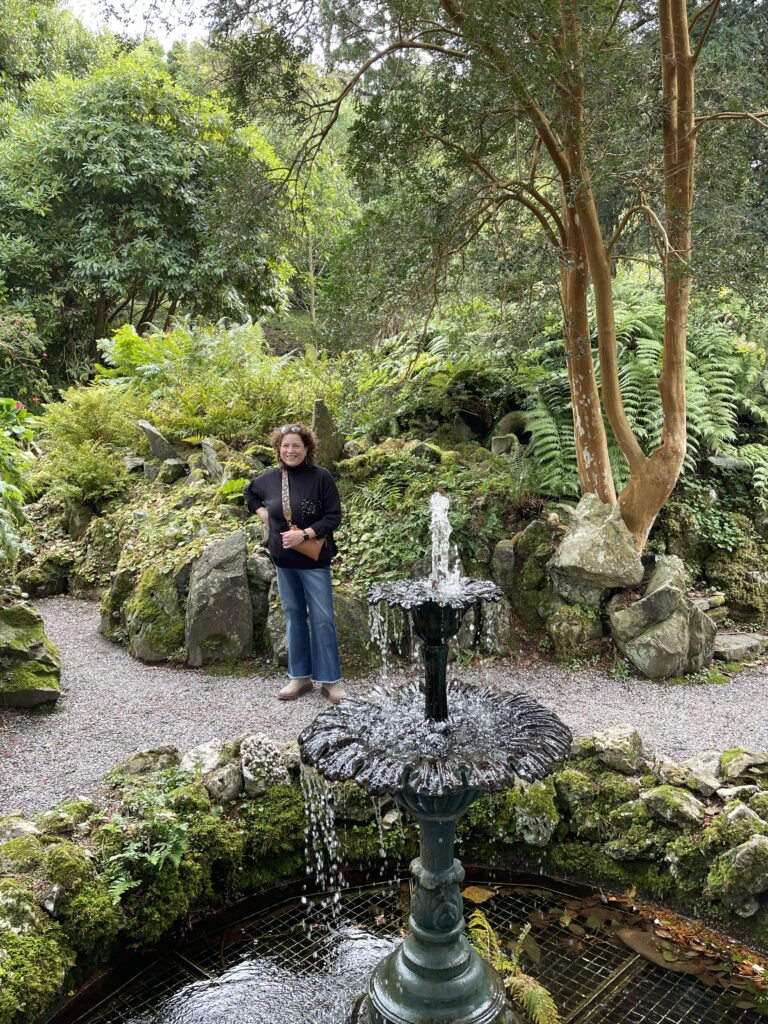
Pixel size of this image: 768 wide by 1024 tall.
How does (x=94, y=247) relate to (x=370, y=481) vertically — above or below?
above

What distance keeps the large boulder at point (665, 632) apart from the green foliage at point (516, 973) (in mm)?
2617

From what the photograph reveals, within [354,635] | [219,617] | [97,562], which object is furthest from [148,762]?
[97,562]

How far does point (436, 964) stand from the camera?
268cm

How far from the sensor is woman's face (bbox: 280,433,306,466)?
4676 millimetres

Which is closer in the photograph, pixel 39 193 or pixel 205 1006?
pixel 205 1006

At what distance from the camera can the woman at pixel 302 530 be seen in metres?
4.72

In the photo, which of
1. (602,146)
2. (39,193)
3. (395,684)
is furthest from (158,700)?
(39,193)

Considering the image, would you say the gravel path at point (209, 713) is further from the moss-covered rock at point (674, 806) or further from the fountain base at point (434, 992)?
the fountain base at point (434, 992)

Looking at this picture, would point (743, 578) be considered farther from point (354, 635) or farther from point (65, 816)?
point (65, 816)

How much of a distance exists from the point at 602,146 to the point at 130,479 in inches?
227

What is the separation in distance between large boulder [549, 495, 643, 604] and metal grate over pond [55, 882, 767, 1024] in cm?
261

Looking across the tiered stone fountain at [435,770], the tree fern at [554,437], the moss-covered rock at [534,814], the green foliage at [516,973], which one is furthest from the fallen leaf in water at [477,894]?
the tree fern at [554,437]

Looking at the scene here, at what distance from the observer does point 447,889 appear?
2703 millimetres

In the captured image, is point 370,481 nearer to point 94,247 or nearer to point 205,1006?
point 205,1006
